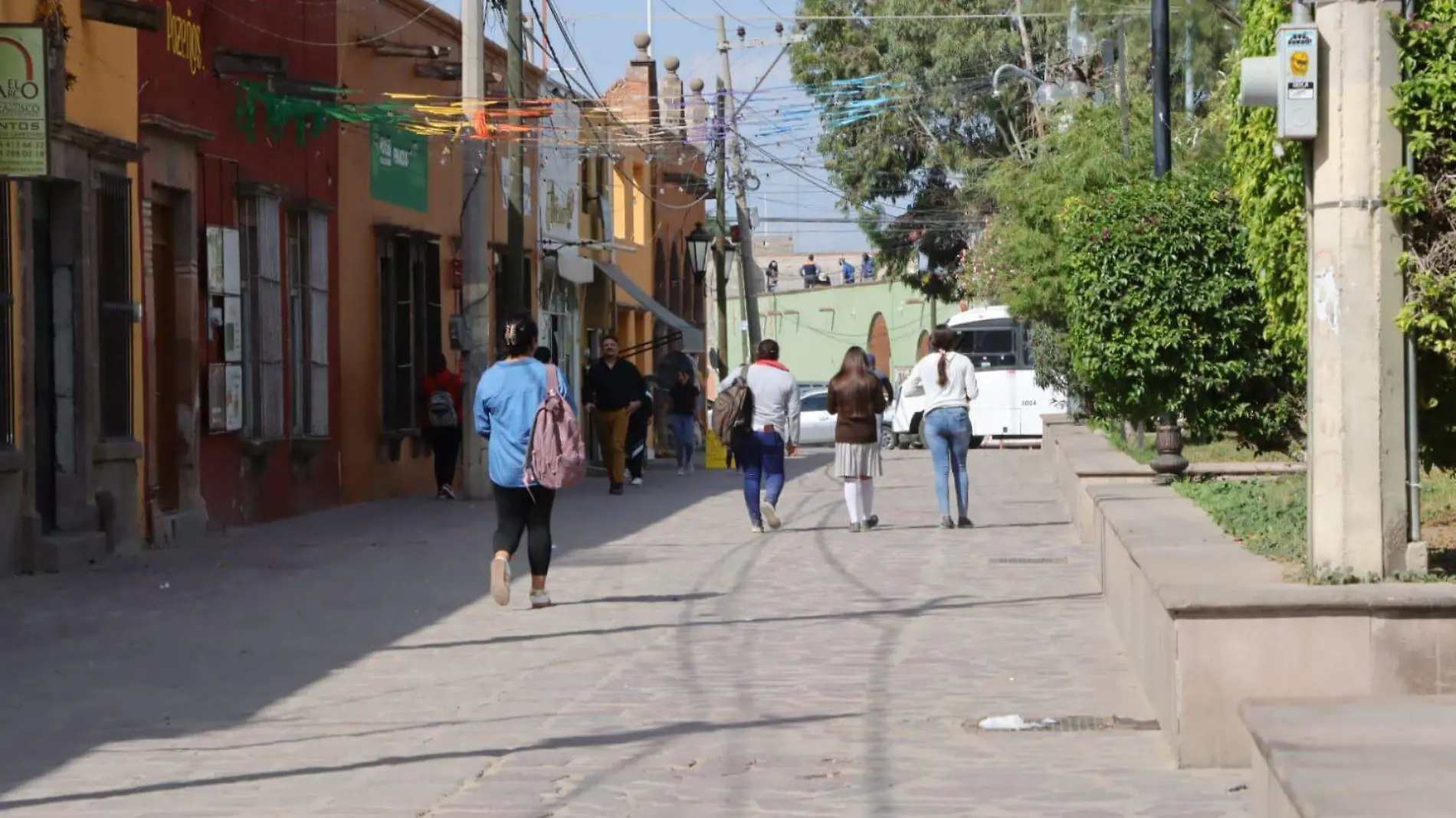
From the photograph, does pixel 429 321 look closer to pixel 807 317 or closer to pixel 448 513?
pixel 448 513

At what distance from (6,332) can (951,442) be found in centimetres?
782

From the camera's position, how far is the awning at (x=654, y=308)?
38.4 metres

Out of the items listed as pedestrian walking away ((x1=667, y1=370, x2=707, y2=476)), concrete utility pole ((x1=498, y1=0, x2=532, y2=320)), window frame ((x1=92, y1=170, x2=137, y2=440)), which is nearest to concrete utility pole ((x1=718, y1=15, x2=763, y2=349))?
pedestrian walking away ((x1=667, y1=370, x2=707, y2=476))

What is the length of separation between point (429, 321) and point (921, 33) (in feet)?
89.4

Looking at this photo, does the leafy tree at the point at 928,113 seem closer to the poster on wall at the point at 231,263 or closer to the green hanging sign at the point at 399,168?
the green hanging sign at the point at 399,168

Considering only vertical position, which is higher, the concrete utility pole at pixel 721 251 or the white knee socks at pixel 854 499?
the concrete utility pole at pixel 721 251

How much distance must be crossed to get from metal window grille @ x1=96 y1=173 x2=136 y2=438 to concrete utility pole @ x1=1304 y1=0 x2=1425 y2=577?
36.1ft

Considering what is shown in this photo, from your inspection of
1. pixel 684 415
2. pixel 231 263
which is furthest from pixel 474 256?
pixel 684 415

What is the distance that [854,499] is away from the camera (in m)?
18.4

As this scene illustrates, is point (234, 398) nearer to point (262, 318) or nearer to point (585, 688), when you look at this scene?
point (262, 318)

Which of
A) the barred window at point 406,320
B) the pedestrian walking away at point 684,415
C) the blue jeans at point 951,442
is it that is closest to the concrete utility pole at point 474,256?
the barred window at point 406,320

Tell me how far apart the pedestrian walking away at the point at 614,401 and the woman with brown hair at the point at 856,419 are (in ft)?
23.2

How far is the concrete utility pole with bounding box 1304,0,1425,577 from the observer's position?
7941mm

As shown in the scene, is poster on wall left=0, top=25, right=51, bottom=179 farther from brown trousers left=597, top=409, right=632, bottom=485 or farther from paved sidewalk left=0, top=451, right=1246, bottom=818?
brown trousers left=597, top=409, right=632, bottom=485
